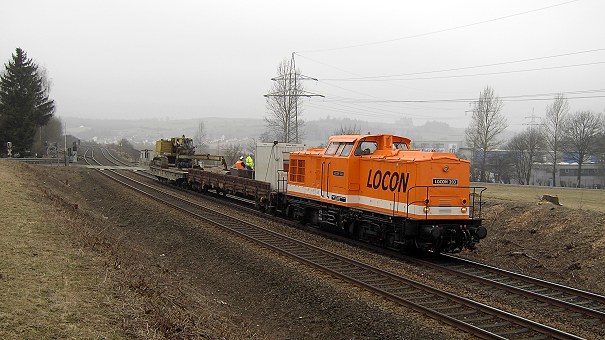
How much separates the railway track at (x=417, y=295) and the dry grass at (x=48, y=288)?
5221 mm

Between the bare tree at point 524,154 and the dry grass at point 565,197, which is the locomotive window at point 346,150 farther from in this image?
the bare tree at point 524,154

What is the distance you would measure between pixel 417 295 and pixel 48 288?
6.83 m

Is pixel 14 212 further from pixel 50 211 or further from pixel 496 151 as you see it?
pixel 496 151

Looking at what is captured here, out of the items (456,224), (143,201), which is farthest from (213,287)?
(143,201)

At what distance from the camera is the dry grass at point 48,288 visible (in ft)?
20.5

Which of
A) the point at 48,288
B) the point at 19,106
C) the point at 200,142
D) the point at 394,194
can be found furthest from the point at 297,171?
the point at 200,142

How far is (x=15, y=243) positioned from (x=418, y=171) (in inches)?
383

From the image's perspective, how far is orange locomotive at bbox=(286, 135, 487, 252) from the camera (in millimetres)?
13039

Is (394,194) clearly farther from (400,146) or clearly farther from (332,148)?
(332,148)

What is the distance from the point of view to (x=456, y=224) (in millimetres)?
13211

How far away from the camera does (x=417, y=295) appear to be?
999 centimetres

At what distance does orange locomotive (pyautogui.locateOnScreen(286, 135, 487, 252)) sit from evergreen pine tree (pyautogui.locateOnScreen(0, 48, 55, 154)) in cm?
4749

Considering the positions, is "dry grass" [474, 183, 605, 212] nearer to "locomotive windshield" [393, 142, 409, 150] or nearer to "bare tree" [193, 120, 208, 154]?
"locomotive windshield" [393, 142, 409, 150]

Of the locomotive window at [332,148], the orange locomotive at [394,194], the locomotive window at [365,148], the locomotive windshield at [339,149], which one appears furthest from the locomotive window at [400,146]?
the locomotive window at [332,148]
